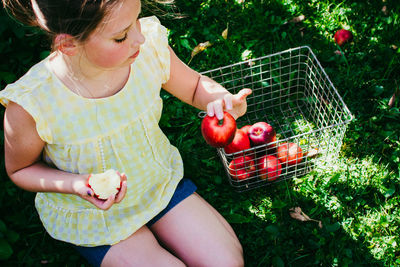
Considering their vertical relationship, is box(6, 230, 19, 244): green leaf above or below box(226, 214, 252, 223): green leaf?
above

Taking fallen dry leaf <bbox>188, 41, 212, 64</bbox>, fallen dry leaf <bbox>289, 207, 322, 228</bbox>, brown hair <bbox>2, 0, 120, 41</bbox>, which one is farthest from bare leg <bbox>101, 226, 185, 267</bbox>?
fallen dry leaf <bbox>188, 41, 212, 64</bbox>

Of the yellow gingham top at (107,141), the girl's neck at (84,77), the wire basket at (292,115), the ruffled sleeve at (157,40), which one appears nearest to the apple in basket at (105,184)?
the yellow gingham top at (107,141)

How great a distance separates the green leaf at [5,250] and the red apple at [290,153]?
4.96 ft

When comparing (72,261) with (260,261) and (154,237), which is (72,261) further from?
(260,261)

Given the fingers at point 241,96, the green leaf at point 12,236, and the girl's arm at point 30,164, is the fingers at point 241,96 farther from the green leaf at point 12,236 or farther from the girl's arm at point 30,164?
the green leaf at point 12,236

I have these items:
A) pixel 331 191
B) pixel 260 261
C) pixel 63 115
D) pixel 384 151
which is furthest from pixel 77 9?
pixel 384 151

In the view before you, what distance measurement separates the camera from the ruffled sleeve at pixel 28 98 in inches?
55.4

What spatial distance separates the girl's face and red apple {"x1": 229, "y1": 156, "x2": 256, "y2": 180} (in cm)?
94

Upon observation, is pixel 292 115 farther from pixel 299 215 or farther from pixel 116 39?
pixel 116 39

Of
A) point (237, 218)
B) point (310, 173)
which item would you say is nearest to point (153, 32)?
point (237, 218)

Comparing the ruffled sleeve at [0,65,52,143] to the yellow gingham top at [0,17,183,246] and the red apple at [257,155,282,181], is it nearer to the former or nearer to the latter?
the yellow gingham top at [0,17,183,246]

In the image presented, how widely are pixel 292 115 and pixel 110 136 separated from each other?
134 centimetres

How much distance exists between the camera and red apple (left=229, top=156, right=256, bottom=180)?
2.12 meters

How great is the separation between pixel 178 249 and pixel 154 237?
0.13m
